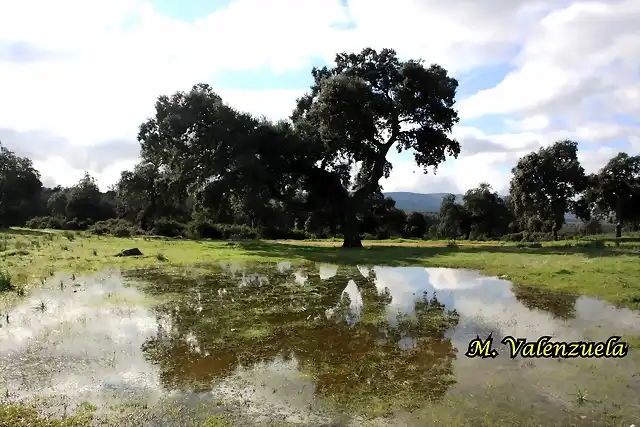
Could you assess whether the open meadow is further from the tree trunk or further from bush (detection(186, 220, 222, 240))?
bush (detection(186, 220, 222, 240))

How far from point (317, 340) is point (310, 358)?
3.97 ft

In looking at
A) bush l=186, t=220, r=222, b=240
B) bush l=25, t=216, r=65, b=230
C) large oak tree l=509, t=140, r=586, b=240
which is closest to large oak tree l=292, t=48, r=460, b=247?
large oak tree l=509, t=140, r=586, b=240

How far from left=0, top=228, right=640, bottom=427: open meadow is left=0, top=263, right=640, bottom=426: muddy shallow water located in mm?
37

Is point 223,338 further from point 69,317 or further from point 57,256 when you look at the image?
point 57,256

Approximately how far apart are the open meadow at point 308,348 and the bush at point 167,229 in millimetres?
30110

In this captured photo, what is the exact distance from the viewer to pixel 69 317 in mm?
11703

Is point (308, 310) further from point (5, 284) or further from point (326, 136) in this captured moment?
point (326, 136)

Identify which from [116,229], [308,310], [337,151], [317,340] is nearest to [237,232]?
[116,229]

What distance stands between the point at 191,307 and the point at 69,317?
9.86ft

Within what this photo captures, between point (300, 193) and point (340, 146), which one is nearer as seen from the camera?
point (340, 146)

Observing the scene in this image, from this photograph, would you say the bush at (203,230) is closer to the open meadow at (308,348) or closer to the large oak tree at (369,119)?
the large oak tree at (369,119)

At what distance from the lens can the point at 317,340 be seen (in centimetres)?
1010

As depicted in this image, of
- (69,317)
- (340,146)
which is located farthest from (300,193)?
(69,317)

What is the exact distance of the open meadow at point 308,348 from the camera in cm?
656
